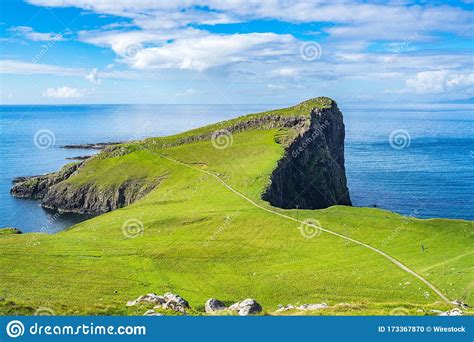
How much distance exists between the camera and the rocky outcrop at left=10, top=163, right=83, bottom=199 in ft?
482

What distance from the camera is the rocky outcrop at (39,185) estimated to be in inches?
5787

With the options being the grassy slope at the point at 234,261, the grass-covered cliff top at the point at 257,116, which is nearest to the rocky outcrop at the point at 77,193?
the grass-covered cliff top at the point at 257,116

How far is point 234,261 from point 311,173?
213ft

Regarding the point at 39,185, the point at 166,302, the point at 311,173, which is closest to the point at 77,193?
the point at 39,185

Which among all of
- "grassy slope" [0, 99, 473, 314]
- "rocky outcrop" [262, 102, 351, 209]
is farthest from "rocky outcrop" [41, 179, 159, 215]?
"rocky outcrop" [262, 102, 351, 209]

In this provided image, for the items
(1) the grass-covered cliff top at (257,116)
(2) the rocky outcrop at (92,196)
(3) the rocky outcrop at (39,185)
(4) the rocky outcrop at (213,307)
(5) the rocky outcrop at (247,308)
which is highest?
(1) the grass-covered cliff top at (257,116)

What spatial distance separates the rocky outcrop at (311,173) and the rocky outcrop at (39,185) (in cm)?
7236

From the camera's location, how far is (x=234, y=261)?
58.4 metres

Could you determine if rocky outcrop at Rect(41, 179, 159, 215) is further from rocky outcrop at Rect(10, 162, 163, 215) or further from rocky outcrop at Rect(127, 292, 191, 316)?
rocky outcrop at Rect(127, 292, 191, 316)

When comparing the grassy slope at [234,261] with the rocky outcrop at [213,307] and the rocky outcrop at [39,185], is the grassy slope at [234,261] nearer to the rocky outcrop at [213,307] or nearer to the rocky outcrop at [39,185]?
the rocky outcrop at [213,307]

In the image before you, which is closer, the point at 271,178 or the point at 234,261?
the point at 234,261

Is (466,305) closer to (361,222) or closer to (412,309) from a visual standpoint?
(412,309)

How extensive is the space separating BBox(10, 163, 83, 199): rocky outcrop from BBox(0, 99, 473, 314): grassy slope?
219 ft

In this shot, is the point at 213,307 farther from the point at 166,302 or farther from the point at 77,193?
the point at 77,193
